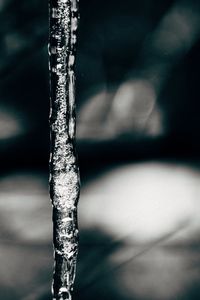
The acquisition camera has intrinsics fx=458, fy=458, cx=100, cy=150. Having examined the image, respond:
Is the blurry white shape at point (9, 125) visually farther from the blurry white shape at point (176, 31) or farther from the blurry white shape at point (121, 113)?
the blurry white shape at point (176, 31)

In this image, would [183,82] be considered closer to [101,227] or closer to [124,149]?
[124,149]

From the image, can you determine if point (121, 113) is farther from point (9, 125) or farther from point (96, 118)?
point (9, 125)

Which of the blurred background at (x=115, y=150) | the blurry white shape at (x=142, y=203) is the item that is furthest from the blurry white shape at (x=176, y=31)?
the blurry white shape at (x=142, y=203)

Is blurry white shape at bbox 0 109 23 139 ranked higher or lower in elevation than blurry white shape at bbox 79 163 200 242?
higher

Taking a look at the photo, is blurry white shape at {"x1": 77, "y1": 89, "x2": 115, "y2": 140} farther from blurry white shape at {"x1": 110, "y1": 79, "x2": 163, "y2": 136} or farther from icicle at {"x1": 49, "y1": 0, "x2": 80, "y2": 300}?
icicle at {"x1": 49, "y1": 0, "x2": 80, "y2": 300}

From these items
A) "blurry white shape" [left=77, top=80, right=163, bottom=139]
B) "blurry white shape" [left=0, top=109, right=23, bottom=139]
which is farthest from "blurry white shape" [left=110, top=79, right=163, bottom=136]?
"blurry white shape" [left=0, top=109, right=23, bottom=139]

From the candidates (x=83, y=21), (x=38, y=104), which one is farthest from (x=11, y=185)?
(x=83, y=21)

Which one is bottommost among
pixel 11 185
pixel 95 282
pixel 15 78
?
pixel 95 282

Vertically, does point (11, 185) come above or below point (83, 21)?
below
